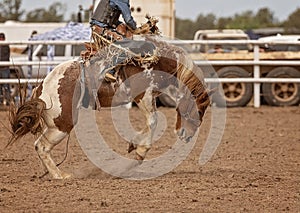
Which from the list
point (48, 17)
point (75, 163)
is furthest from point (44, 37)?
point (48, 17)

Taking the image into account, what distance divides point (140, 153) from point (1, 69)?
8.90 metres

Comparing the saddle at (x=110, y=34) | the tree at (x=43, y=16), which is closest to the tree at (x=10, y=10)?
the tree at (x=43, y=16)

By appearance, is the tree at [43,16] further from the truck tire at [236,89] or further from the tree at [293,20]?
the truck tire at [236,89]

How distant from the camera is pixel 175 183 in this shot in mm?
7344

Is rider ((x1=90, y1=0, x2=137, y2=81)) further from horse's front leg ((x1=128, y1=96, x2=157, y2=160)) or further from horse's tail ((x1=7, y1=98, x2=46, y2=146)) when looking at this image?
horse's tail ((x1=7, y1=98, x2=46, y2=146))

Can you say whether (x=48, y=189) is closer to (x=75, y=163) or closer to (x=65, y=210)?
(x=65, y=210)

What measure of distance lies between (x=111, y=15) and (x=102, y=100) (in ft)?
2.95

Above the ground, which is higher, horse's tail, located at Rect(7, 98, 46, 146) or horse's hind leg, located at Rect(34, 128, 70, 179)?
horse's tail, located at Rect(7, 98, 46, 146)

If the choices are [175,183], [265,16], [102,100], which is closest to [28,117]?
[102,100]

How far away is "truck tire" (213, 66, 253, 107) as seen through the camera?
1662cm

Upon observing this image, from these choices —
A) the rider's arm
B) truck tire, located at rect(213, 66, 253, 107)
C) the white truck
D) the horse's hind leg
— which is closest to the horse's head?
the rider's arm

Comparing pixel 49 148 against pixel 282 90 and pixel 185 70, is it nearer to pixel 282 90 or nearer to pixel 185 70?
pixel 185 70

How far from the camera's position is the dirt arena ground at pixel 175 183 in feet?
20.3

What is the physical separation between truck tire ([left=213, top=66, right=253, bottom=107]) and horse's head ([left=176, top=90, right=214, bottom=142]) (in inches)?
334
